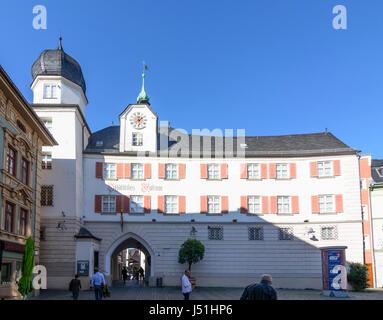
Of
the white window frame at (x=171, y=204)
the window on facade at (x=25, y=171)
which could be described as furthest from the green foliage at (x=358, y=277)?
the window on facade at (x=25, y=171)

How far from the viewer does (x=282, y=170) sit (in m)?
39.7

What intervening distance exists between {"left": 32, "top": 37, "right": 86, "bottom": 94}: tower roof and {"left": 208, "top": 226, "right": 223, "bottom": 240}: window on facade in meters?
15.5

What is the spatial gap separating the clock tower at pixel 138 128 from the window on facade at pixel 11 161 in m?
14.4

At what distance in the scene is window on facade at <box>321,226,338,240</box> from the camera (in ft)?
Answer: 126

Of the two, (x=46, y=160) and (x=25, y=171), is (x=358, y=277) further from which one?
(x=25, y=171)

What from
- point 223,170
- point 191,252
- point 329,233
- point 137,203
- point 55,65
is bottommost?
point 191,252

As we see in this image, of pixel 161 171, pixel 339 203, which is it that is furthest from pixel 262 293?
pixel 339 203

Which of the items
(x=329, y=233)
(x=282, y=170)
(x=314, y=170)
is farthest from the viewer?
(x=282, y=170)

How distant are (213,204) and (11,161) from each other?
17.9m

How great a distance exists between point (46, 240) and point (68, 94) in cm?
1108
